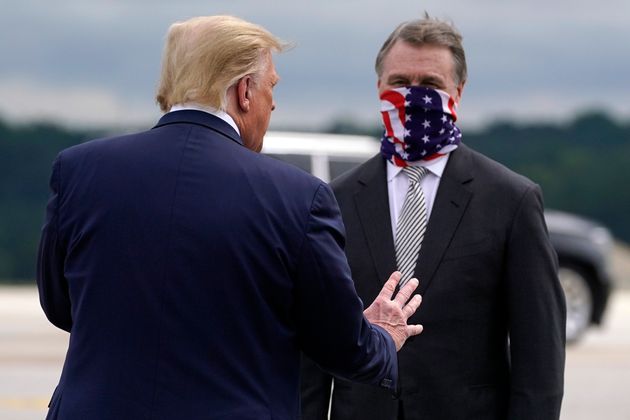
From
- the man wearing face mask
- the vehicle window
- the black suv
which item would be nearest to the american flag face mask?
the man wearing face mask

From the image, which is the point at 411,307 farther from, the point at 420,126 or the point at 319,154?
the point at 319,154

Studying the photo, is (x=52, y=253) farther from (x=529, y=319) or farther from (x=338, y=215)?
(x=529, y=319)

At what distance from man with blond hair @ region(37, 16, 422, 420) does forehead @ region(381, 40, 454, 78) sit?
959 millimetres

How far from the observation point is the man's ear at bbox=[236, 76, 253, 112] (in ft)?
10.0

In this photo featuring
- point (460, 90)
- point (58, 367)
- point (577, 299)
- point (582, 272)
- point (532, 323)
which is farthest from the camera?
point (582, 272)

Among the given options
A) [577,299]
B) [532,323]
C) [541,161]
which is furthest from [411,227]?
[541,161]

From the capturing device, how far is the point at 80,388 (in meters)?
2.95

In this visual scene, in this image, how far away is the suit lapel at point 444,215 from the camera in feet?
12.5

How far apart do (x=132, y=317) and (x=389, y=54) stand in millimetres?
1427

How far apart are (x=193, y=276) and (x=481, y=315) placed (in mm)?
1096

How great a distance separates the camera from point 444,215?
3861 millimetres

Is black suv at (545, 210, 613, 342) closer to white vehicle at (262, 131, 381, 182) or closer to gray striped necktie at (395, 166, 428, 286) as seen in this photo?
white vehicle at (262, 131, 381, 182)

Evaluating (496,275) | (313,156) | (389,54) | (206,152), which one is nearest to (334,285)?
(206,152)

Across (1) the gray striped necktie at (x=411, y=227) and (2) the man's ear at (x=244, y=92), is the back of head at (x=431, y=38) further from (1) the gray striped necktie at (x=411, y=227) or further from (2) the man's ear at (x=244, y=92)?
(2) the man's ear at (x=244, y=92)
